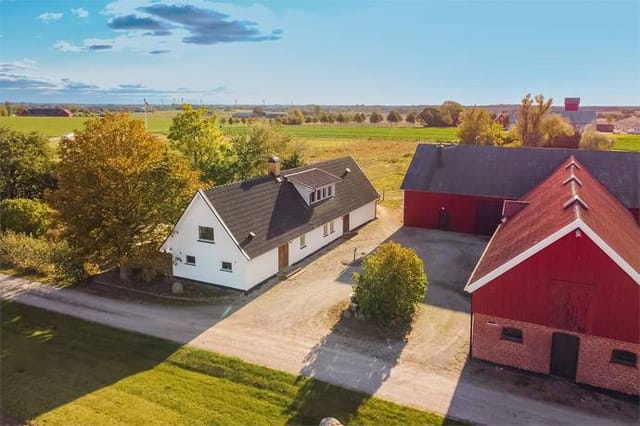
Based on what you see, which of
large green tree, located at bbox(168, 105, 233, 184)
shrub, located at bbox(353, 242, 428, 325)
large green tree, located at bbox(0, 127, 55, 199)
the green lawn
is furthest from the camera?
large green tree, located at bbox(168, 105, 233, 184)

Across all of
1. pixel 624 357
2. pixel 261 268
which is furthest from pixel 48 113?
pixel 624 357

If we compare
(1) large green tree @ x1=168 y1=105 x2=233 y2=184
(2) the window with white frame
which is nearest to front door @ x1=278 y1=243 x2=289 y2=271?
(2) the window with white frame

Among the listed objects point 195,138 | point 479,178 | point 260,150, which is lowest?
point 479,178

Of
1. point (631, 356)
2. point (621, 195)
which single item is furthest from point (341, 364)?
point (621, 195)

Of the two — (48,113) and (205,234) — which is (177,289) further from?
(48,113)

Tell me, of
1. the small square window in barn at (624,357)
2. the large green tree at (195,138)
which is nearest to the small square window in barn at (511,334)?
the small square window in barn at (624,357)

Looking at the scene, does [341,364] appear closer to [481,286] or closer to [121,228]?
[481,286]

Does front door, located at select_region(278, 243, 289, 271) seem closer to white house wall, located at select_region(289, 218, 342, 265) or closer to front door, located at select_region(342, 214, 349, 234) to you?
white house wall, located at select_region(289, 218, 342, 265)
